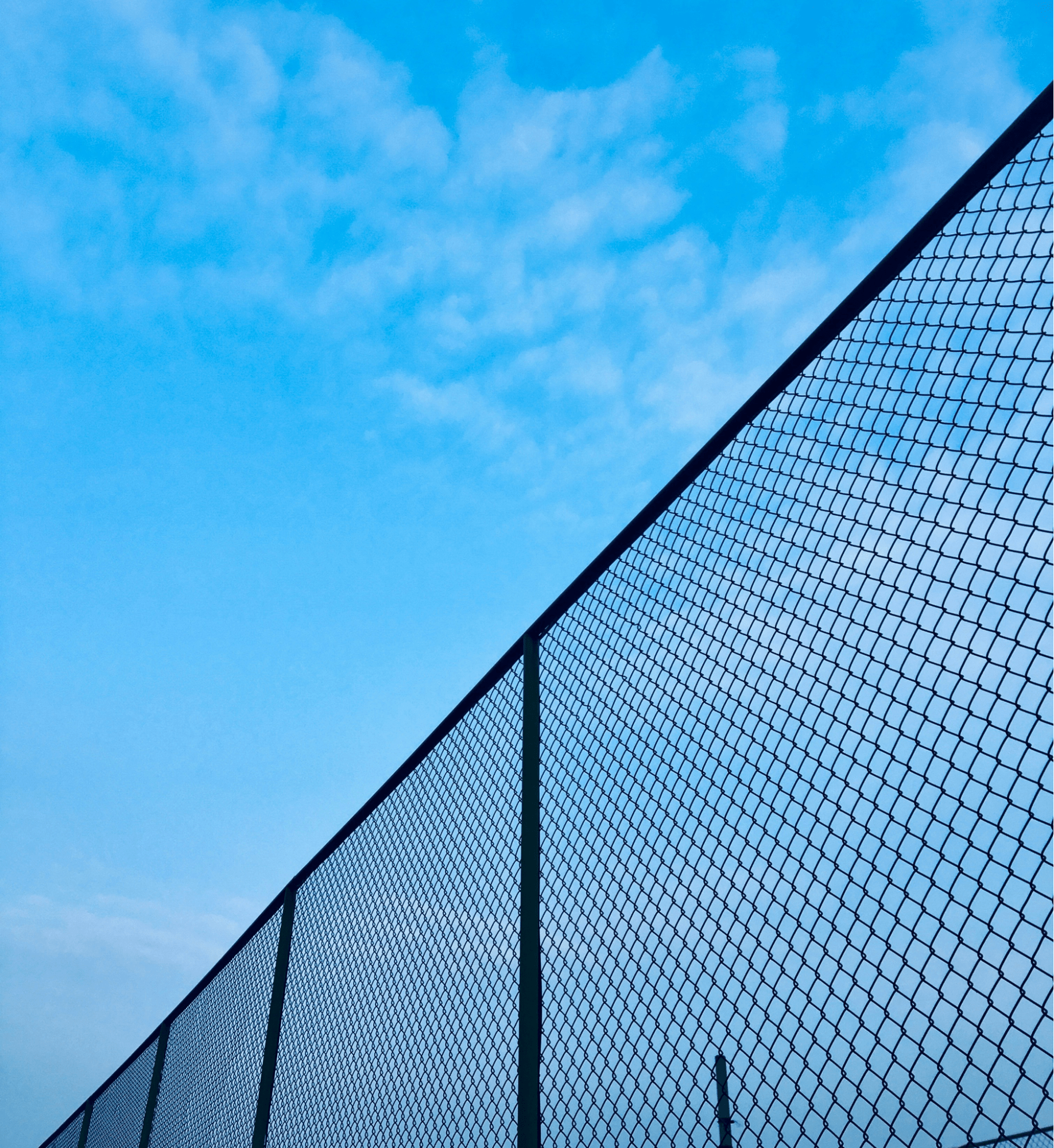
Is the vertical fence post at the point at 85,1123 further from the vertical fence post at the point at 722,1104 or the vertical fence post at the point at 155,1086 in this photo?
the vertical fence post at the point at 722,1104

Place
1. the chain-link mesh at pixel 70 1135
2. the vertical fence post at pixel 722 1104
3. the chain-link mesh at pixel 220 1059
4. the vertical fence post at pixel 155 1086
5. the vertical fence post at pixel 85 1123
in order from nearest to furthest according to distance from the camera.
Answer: the vertical fence post at pixel 722 1104
the chain-link mesh at pixel 220 1059
the vertical fence post at pixel 155 1086
the vertical fence post at pixel 85 1123
the chain-link mesh at pixel 70 1135

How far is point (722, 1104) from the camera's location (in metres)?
4.60

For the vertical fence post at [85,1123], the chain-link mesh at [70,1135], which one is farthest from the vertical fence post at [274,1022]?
the chain-link mesh at [70,1135]

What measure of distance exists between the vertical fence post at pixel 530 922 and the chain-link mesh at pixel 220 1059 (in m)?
2.62

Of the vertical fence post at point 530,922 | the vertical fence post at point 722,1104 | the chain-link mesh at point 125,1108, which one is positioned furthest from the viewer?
the chain-link mesh at point 125,1108

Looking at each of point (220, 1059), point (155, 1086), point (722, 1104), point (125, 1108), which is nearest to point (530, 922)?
point (722, 1104)

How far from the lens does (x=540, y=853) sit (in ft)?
9.46

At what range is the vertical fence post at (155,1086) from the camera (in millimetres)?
6906

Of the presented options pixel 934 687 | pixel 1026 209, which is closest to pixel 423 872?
pixel 934 687

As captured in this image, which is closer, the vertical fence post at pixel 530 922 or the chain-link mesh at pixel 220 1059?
the vertical fence post at pixel 530 922

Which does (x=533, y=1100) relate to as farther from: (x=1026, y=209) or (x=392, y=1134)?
(x=1026, y=209)

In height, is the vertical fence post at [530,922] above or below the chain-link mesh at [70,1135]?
below

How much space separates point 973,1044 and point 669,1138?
0.93m

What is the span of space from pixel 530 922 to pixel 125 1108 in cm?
692
